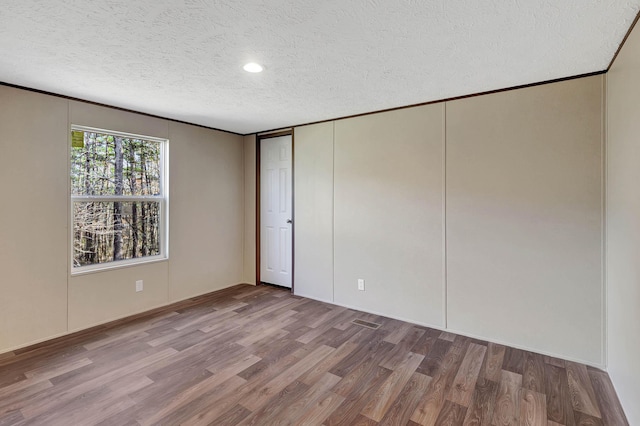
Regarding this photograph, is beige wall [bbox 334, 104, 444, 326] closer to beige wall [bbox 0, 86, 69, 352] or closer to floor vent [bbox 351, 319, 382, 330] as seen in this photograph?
floor vent [bbox 351, 319, 382, 330]

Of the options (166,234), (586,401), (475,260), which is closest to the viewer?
(586,401)

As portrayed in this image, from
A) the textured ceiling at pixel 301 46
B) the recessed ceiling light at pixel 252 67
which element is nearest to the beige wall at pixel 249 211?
the textured ceiling at pixel 301 46

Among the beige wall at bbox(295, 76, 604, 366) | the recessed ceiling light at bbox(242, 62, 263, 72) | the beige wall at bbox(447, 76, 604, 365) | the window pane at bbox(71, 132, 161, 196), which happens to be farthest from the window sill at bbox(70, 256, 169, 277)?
the beige wall at bbox(447, 76, 604, 365)

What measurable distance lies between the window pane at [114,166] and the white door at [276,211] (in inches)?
56.2

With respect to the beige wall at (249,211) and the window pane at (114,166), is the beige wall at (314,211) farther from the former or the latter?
the window pane at (114,166)

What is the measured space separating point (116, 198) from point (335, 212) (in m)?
2.44

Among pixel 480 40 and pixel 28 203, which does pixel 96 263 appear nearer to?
pixel 28 203

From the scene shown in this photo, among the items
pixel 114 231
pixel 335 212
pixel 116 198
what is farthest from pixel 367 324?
pixel 116 198

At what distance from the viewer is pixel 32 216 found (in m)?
2.85

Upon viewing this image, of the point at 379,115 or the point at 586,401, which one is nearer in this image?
the point at 586,401

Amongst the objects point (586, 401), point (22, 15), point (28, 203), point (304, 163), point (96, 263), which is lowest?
point (586, 401)

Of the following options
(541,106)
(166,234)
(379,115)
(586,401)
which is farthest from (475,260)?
(166,234)

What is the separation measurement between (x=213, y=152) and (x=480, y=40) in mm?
3484

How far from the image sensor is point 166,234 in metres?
3.93
